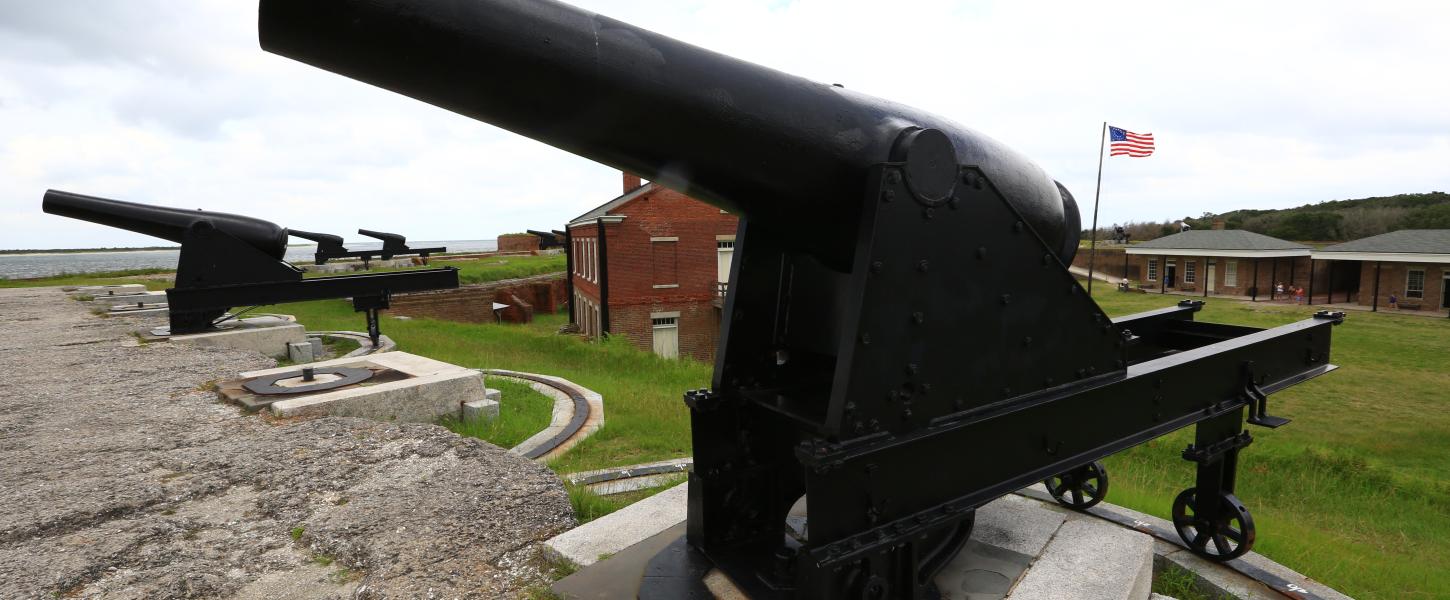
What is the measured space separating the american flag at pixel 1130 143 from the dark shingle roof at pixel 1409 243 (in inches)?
534

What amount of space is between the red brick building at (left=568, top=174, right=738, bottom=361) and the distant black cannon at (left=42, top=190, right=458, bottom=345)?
1022 cm

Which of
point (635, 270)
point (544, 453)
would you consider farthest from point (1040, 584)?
point (635, 270)

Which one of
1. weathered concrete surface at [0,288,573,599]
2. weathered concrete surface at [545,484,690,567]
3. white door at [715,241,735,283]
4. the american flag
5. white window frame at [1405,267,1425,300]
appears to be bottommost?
white window frame at [1405,267,1425,300]

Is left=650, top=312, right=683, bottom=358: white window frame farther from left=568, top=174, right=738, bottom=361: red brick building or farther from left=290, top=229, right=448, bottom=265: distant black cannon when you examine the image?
left=290, top=229, right=448, bottom=265: distant black cannon

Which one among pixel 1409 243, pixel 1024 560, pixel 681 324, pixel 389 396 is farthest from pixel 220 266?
pixel 1409 243

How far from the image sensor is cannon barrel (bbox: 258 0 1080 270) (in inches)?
56.4

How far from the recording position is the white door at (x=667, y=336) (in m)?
21.7

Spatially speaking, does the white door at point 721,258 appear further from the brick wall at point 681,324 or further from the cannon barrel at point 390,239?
the cannon barrel at point 390,239

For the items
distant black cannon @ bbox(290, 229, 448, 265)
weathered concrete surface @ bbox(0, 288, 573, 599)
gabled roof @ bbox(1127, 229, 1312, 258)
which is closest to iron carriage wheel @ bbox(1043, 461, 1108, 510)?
weathered concrete surface @ bbox(0, 288, 573, 599)

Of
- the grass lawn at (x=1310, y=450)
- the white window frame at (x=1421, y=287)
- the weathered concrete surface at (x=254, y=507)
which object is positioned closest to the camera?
the weathered concrete surface at (x=254, y=507)

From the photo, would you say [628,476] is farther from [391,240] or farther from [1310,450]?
[391,240]

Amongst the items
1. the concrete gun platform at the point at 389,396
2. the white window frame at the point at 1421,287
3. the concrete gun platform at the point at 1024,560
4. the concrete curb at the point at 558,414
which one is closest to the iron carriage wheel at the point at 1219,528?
the concrete gun platform at the point at 1024,560

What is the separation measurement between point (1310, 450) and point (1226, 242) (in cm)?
3044

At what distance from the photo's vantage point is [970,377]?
2.12 m
